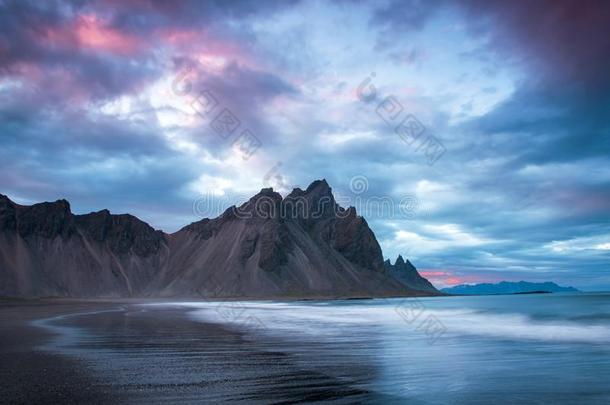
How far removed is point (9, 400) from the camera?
1306cm

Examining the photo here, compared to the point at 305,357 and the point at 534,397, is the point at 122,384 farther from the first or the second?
the point at 534,397

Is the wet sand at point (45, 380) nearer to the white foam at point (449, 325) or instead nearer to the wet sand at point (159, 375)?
the wet sand at point (159, 375)

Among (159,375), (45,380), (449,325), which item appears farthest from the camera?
(449,325)

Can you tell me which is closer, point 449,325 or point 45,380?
point 45,380

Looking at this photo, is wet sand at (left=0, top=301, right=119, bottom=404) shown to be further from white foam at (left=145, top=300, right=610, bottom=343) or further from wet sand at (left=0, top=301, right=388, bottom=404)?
white foam at (left=145, top=300, right=610, bottom=343)

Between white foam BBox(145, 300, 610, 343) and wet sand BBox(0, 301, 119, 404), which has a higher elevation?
white foam BBox(145, 300, 610, 343)

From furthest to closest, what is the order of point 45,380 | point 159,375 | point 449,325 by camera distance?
point 449,325 → point 159,375 → point 45,380

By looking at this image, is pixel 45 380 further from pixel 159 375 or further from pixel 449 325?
pixel 449 325

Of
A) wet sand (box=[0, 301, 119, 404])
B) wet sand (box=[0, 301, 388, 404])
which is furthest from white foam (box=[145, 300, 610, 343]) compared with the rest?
wet sand (box=[0, 301, 119, 404])

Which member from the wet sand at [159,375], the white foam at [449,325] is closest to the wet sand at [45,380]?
the wet sand at [159,375]

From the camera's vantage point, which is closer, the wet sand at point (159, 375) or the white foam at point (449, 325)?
the wet sand at point (159, 375)

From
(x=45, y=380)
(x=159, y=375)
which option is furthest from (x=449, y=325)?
(x=45, y=380)

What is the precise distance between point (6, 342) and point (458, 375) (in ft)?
75.8

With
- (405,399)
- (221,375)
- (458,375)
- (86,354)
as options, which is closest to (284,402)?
(405,399)
